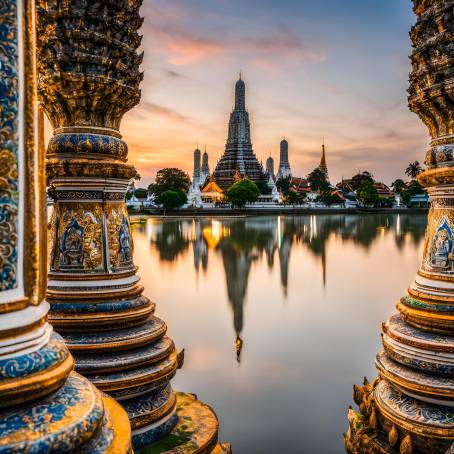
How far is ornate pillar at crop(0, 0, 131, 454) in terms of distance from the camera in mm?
1196

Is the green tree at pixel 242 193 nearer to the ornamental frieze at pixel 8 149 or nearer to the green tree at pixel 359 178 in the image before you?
the green tree at pixel 359 178

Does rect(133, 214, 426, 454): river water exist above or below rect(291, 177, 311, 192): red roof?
below

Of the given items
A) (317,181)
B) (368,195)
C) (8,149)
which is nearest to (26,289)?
(8,149)

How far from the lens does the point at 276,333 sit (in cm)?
818

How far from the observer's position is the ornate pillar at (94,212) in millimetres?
→ 3145

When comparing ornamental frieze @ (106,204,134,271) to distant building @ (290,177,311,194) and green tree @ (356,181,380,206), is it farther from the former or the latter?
distant building @ (290,177,311,194)

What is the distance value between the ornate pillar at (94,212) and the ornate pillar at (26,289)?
1.87 meters

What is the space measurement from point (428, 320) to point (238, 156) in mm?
65347

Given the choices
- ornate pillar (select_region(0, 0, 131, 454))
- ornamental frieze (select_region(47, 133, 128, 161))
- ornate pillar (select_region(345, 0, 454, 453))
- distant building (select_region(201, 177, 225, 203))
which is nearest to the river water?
ornate pillar (select_region(345, 0, 454, 453))

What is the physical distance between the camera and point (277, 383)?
604cm

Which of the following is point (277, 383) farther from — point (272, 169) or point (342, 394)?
point (272, 169)

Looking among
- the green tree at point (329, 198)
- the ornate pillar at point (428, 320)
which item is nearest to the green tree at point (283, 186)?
the green tree at point (329, 198)

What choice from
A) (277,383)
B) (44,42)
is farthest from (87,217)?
(277,383)

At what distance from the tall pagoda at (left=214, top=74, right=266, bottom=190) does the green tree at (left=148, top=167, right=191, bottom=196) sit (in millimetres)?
4402
